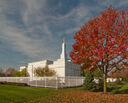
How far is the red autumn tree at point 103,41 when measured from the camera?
12.4m

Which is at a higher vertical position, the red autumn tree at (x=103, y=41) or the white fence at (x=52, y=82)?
the red autumn tree at (x=103, y=41)

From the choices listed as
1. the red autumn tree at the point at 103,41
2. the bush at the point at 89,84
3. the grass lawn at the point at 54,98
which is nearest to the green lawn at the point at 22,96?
the grass lawn at the point at 54,98

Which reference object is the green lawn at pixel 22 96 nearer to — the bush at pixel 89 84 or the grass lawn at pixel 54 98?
the grass lawn at pixel 54 98

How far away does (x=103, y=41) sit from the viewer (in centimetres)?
1344

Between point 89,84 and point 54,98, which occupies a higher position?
point 54,98

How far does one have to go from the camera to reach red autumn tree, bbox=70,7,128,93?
40.7 ft

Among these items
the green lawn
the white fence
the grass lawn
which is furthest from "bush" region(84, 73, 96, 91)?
the green lawn

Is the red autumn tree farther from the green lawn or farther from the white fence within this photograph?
the white fence

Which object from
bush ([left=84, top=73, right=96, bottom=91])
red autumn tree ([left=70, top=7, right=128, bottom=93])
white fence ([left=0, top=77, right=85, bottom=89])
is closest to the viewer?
red autumn tree ([left=70, top=7, right=128, bottom=93])

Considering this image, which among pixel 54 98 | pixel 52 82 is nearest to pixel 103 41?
pixel 54 98

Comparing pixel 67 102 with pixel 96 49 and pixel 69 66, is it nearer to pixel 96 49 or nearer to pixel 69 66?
pixel 96 49

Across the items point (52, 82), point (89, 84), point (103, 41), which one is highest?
point (103, 41)

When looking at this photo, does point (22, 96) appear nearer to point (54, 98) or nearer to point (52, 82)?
point (54, 98)

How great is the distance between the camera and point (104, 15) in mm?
13828
